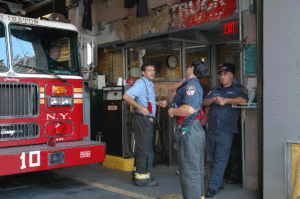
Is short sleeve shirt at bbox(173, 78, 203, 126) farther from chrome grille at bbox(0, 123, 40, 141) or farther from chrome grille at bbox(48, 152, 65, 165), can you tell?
chrome grille at bbox(0, 123, 40, 141)

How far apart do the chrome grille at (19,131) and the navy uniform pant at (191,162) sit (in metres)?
2.50

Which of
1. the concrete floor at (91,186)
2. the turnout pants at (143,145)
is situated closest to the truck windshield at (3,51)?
the concrete floor at (91,186)

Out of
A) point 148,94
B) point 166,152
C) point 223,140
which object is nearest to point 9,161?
point 148,94

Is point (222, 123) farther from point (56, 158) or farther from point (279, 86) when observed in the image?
point (56, 158)

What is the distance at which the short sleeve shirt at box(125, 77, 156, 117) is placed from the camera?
17.6 feet

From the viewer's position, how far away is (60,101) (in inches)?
213

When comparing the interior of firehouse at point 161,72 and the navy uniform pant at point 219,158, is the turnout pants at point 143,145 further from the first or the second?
the interior of firehouse at point 161,72

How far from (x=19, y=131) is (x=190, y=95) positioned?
9.10 feet

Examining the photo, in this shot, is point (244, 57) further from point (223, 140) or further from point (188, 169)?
point (188, 169)

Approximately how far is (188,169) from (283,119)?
1.43 meters

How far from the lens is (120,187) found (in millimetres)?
5516

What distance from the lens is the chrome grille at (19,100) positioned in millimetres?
4863

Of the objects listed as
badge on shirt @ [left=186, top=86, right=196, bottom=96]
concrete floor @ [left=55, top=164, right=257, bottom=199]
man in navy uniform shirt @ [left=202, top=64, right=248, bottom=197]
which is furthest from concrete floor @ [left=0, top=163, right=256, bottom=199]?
badge on shirt @ [left=186, top=86, right=196, bottom=96]

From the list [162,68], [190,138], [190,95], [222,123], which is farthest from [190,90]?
[162,68]
